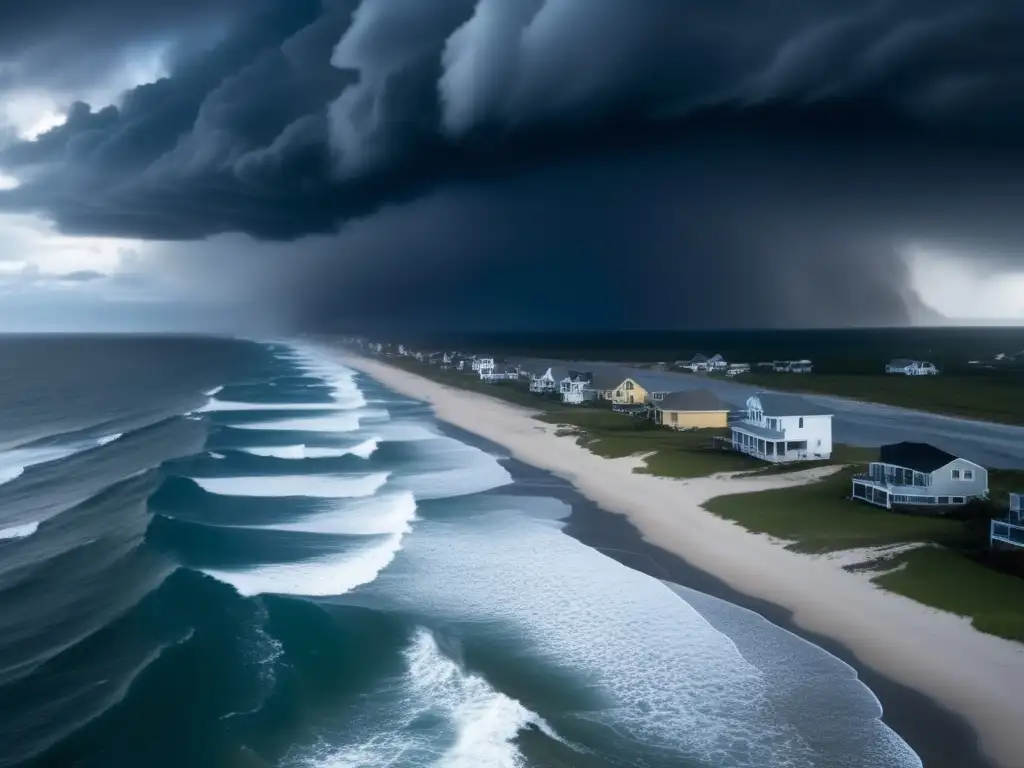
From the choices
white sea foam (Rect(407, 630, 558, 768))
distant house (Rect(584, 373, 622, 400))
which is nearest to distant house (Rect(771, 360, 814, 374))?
distant house (Rect(584, 373, 622, 400))

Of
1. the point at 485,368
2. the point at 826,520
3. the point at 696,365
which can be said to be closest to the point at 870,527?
the point at 826,520

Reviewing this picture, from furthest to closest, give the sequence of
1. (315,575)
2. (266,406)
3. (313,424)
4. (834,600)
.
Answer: (266,406) < (313,424) < (315,575) < (834,600)

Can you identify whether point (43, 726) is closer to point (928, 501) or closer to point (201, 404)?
point (928, 501)

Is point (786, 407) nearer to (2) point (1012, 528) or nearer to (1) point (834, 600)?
(2) point (1012, 528)

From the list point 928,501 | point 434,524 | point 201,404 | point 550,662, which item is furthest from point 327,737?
point 201,404

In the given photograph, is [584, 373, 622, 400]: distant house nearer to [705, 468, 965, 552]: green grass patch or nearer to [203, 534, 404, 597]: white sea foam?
[705, 468, 965, 552]: green grass patch

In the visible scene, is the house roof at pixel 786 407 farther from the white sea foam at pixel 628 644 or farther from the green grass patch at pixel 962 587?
the green grass patch at pixel 962 587
